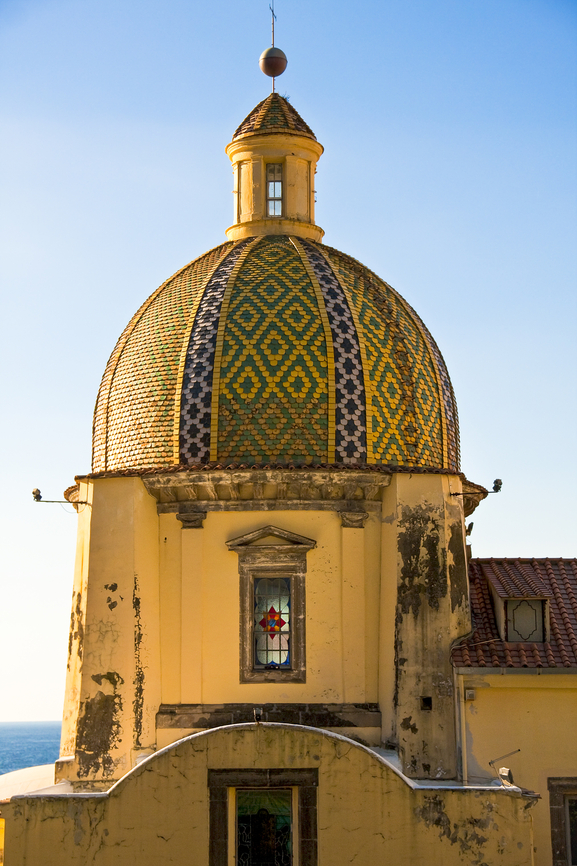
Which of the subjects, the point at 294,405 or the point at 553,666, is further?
Result: the point at 294,405

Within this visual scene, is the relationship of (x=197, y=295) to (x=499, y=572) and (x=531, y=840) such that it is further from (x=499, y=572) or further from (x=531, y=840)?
(x=531, y=840)

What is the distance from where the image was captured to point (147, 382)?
22.6m

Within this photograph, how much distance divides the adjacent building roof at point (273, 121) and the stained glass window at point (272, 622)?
30.4 ft

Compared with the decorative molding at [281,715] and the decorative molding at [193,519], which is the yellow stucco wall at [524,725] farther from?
the decorative molding at [193,519]

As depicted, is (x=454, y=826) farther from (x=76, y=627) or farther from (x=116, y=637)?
(x=76, y=627)

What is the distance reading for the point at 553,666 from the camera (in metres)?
20.0

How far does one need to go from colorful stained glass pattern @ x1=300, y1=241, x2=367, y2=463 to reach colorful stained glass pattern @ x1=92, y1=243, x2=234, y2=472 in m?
2.44

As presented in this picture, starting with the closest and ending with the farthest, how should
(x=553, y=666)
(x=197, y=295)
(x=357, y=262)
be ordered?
(x=553, y=666) → (x=197, y=295) → (x=357, y=262)

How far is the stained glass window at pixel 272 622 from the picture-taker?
2094cm

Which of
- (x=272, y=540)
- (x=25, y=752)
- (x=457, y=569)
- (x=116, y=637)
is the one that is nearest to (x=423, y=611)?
(x=457, y=569)

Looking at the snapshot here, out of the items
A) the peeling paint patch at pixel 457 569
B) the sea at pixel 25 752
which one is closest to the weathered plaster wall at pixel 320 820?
the peeling paint patch at pixel 457 569

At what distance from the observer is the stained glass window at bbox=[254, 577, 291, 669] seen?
20938 mm

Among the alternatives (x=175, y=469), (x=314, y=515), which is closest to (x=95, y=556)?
(x=175, y=469)

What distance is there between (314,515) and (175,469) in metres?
2.35
